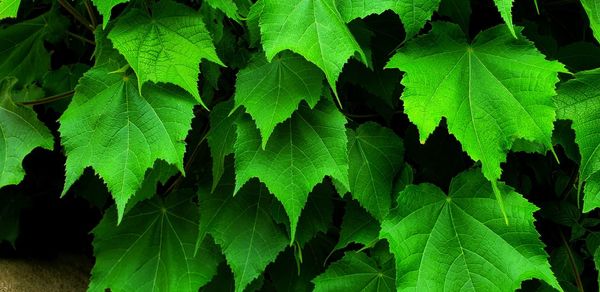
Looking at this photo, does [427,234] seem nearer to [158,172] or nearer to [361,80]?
[361,80]

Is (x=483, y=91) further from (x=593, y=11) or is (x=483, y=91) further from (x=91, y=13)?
(x=91, y=13)

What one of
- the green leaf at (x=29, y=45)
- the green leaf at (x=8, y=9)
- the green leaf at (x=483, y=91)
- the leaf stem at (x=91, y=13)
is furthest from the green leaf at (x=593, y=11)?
the green leaf at (x=29, y=45)

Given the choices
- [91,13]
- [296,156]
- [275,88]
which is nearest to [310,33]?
[275,88]

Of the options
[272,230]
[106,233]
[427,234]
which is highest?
[427,234]

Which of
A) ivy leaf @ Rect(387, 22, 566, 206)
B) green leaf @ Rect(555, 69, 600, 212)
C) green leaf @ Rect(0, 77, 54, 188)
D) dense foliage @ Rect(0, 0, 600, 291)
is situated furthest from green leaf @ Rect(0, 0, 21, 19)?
green leaf @ Rect(555, 69, 600, 212)

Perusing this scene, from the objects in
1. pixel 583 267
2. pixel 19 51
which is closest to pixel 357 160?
pixel 583 267
